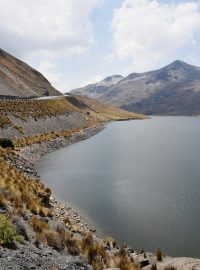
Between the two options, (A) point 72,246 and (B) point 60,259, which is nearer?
(B) point 60,259

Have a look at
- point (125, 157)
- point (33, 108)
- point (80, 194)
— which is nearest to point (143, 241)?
point (80, 194)

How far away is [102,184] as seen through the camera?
44312 mm

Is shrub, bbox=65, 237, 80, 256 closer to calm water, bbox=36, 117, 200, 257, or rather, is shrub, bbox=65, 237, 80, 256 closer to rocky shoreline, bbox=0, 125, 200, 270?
rocky shoreline, bbox=0, 125, 200, 270

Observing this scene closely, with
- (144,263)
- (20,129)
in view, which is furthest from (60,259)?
(20,129)

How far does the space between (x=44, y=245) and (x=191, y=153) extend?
56232 millimetres

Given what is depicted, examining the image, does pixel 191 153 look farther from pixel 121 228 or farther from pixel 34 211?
pixel 34 211

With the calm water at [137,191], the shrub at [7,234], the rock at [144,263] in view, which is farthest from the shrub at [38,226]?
the calm water at [137,191]

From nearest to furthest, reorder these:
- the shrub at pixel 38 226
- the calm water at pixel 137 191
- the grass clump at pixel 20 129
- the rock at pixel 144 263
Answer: the rock at pixel 144 263 < the shrub at pixel 38 226 < the calm water at pixel 137 191 < the grass clump at pixel 20 129

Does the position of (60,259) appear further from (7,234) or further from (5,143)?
(5,143)

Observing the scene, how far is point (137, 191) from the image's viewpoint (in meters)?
40.2

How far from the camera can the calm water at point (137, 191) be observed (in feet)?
89.4

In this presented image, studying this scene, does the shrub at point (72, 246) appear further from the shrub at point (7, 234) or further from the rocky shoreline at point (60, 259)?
the shrub at point (7, 234)

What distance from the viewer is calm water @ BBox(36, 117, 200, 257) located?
2725 centimetres

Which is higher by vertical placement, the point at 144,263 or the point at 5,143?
the point at 5,143
